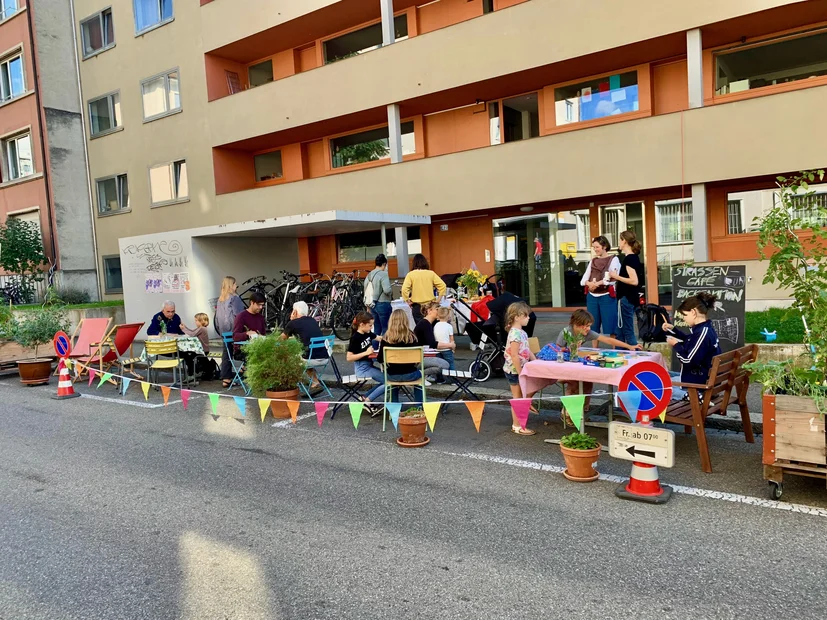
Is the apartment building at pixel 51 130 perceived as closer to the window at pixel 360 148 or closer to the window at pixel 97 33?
the window at pixel 97 33

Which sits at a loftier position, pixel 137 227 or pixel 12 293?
pixel 137 227

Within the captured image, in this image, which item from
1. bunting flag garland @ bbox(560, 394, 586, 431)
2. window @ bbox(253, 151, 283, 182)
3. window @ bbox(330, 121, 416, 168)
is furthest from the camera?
window @ bbox(253, 151, 283, 182)

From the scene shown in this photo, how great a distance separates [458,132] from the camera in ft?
53.7

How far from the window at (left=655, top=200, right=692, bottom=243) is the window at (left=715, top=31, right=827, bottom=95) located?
2.47 m

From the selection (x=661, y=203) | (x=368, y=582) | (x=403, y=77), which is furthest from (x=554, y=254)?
(x=368, y=582)

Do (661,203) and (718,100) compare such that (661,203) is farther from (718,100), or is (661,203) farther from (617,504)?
(617,504)

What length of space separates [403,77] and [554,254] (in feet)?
19.7

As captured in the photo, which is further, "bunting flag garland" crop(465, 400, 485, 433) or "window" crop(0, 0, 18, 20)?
"window" crop(0, 0, 18, 20)

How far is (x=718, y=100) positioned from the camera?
12.7 metres

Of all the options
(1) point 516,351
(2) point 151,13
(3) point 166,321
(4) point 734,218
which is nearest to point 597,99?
(4) point 734,218

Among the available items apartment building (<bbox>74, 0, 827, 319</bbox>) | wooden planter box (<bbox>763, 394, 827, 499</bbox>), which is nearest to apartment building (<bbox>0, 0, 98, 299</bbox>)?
apartment building (<bbox>74, 0, 827, 319</bbox>)

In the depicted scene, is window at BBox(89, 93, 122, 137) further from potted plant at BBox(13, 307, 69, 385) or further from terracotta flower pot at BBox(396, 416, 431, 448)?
terracotta flower pot at BBox(396, 416, 431, 448)

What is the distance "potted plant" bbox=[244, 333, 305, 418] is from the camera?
7.58m

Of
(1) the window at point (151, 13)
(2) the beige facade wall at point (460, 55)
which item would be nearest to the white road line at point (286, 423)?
(2) the beige facade wall at point (460, 55)
